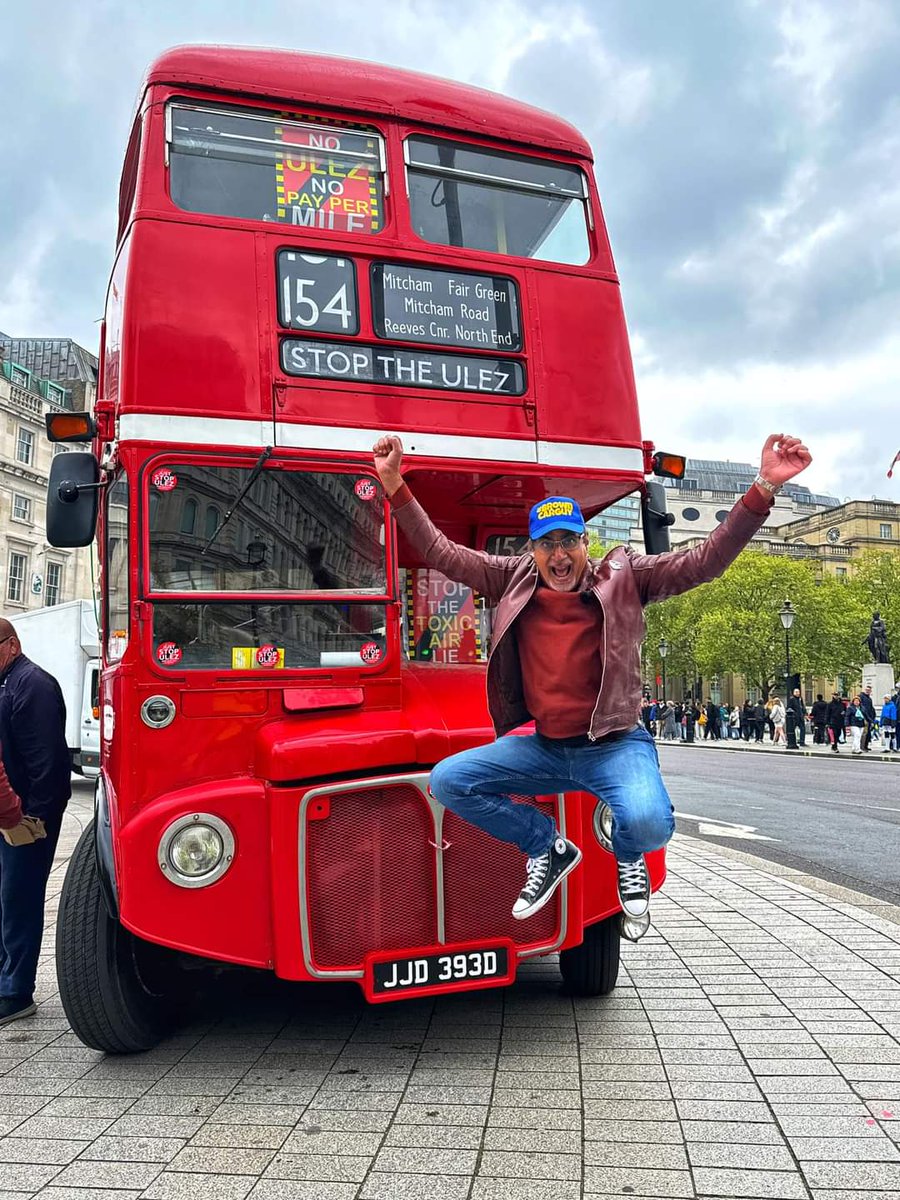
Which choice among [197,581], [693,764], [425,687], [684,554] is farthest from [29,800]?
[693,764]

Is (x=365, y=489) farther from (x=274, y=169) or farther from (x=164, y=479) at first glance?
(x=274, y=169)

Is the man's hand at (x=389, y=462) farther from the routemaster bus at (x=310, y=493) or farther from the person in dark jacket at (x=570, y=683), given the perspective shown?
the routemaster bus at (x=310, y=493)

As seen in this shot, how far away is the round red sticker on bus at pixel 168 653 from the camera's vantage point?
436cm

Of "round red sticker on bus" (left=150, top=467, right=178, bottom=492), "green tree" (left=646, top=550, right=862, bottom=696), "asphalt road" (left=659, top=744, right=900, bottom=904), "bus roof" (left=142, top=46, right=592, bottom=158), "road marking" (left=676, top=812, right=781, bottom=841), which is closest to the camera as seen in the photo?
"round red sticker on bus" (left=150, top=467, right=178, bottom=492)

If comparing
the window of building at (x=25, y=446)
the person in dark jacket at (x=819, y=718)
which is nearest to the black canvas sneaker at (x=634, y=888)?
the person in dark jacket at (x=819, y=718)

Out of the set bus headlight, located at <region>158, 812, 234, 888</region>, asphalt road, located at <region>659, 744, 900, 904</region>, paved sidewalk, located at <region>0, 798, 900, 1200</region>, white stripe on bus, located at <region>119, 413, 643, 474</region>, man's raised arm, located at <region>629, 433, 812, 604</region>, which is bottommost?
paved sidewalk, located at <region>0, 798, 900, 1200</region>

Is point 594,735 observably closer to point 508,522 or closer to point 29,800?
point 508,522

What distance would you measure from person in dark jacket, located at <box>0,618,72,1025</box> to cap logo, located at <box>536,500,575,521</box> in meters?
2.75

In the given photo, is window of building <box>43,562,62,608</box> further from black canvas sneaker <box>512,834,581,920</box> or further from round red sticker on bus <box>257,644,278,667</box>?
black canvas sneaker <box>512,834,581,920</box>

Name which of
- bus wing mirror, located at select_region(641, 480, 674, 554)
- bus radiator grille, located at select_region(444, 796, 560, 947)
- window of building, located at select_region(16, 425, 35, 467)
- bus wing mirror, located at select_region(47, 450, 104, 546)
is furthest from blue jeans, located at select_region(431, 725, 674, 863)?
window of building, located at select_region(16, 425, 35, 467)

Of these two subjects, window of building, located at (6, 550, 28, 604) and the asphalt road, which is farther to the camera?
window of building, located at (6, 550, 28, 604)

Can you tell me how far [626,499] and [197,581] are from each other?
250 centimetres

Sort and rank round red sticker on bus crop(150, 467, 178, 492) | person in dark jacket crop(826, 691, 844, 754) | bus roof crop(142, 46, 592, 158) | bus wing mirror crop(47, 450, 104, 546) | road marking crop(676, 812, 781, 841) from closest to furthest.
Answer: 1. round red sticker on bus crop(150, 467, 178, 492)
2. bus wing mirror crop(47, 450, 104, 546)
3. bus roof crop(142, 46, 592, 158)
4. road marking crop(676, 812, 781, 841)
5. person in dark jacket crop(826, 691, 844, 754)

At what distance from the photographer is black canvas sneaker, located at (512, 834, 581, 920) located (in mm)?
4090
